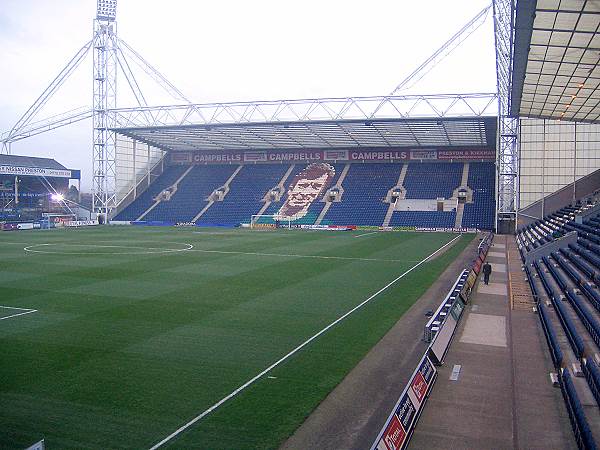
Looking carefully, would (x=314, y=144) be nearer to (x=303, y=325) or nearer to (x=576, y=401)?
(x=303, y=325)

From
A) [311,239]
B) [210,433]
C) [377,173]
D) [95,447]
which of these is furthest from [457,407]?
[377,173]

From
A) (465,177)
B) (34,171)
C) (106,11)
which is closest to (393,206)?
(465,177)

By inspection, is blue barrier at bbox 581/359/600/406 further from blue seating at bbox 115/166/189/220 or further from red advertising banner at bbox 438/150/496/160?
blue seating at bbox 115/166/189/220

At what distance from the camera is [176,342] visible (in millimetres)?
13641

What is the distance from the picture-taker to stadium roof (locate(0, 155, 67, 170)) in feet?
208

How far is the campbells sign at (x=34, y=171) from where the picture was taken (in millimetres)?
59031

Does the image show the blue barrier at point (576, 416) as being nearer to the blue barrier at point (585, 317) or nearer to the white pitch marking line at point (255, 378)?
the blue barrier at point (585, 317)

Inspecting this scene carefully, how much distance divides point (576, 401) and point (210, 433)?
19.4ft

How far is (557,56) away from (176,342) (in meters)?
19.6

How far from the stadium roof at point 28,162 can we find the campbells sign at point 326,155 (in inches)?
633

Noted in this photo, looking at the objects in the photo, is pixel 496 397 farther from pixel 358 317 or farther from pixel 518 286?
pixel 518 286

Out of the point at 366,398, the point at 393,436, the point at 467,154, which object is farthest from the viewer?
the point at 467,154

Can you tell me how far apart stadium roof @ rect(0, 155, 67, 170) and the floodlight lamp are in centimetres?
1879

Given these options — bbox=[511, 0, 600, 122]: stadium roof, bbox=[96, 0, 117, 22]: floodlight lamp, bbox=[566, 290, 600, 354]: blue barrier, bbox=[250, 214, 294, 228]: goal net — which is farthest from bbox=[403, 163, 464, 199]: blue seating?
bbox=[566, 290, 600, 354]: blue barrier
